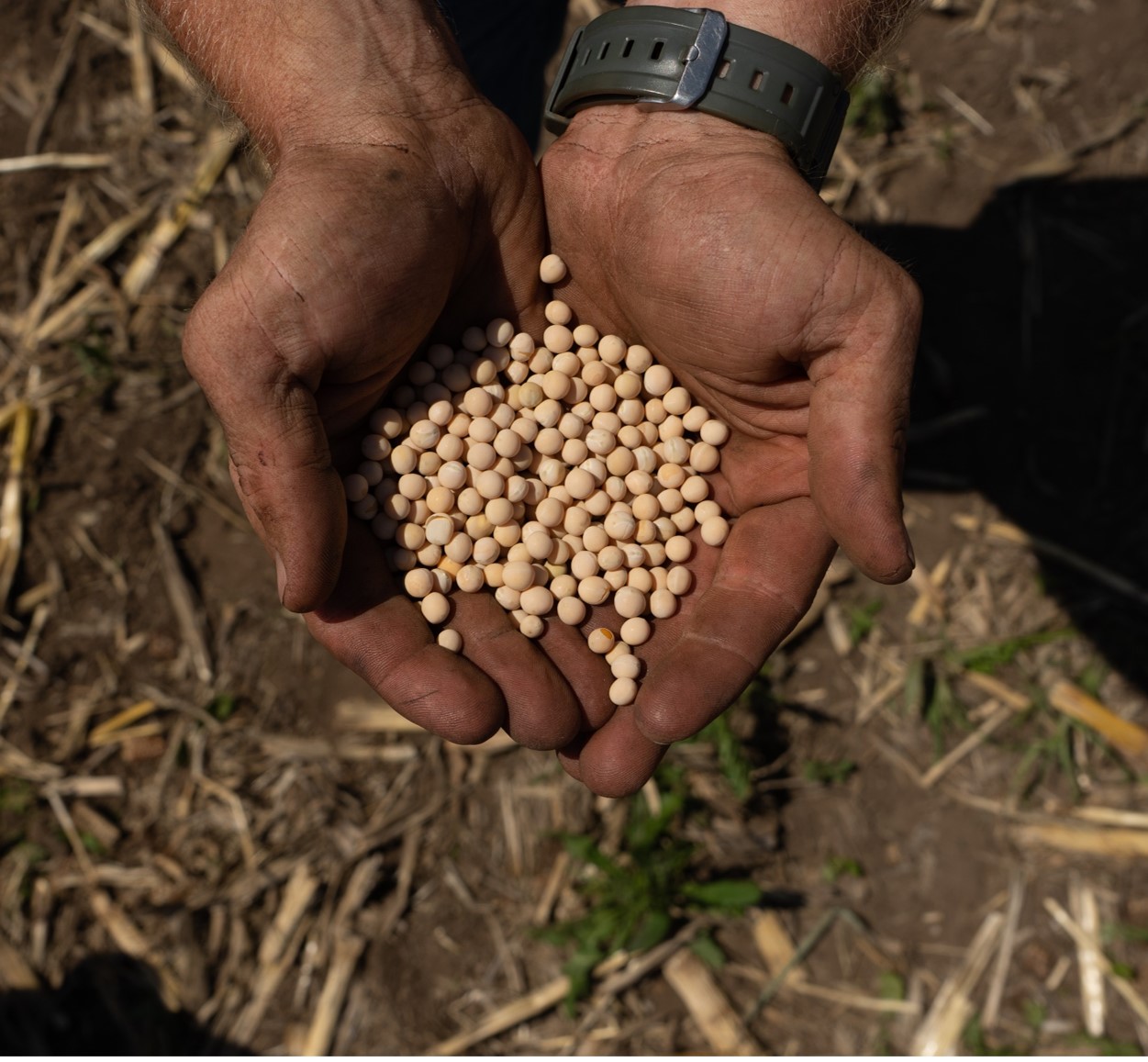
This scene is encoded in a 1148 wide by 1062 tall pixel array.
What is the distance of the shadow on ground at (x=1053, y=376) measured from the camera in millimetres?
4430

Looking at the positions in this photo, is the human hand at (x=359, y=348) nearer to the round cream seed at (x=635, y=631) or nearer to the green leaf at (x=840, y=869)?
the round cream seed at (x=635, y=631)

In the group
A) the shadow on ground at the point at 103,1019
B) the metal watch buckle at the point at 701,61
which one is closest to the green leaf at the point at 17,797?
the shadow on ground at the point at 103,1019

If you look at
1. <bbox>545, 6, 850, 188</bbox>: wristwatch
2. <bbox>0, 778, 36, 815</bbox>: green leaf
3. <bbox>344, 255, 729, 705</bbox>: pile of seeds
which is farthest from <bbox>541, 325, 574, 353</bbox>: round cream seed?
<bbox>0, 778, 36, 815</bbox>: green leaf

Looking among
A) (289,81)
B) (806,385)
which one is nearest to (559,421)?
(806,385)

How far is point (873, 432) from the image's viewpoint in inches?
104

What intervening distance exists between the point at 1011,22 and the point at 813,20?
256 centimetres

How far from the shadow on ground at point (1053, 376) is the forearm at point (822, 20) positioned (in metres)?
1.61

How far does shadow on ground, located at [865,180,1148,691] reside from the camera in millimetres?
4430

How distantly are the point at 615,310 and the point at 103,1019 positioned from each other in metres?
3.18

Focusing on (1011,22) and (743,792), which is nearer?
(743,792)

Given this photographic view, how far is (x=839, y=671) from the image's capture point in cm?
430

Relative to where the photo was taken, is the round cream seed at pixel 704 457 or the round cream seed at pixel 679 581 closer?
the round cream seed at pixel 679 581

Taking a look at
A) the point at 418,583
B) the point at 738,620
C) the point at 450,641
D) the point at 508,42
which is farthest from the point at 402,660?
the point at 508,42

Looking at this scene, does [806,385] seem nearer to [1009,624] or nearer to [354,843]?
[1009,624]
